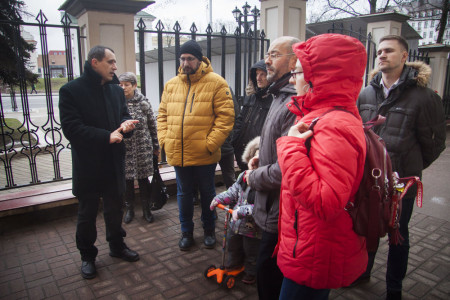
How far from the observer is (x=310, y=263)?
157cm

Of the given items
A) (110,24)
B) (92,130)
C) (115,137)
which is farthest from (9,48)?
(115,137)

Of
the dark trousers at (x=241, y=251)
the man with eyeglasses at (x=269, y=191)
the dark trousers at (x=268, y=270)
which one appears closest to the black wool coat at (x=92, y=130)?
the dark trousers at (x=241, y=251)

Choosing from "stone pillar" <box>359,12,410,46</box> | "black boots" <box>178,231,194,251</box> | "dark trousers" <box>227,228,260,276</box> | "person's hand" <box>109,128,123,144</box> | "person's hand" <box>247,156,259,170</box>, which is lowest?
"black boots" <box>178,231,194,251</box>

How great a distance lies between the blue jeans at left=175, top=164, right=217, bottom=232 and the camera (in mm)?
3729

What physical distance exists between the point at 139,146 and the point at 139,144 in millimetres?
27

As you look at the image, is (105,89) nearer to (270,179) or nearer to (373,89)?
(270,179)

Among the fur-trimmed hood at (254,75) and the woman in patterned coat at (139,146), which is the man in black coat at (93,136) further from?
the fur-trimmed hood at (254,75)

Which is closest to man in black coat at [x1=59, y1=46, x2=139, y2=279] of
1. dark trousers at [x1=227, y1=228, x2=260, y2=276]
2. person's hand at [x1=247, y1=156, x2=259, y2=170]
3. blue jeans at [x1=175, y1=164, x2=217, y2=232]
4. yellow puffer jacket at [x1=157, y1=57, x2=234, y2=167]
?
yellow puffer jacket at [x1=157, y1=57, x2=234, y2=167]

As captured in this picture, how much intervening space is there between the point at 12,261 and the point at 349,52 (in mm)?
3713

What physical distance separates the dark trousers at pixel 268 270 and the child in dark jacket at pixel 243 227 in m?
0.51

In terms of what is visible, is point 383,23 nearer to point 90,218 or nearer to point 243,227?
point 243,227

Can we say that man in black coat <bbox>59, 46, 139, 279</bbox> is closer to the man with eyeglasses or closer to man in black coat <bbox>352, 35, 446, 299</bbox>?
the man with eyeglasses

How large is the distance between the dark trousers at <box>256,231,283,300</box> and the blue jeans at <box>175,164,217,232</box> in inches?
65.1

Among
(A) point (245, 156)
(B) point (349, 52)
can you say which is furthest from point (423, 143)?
(B) point (349, 52)
